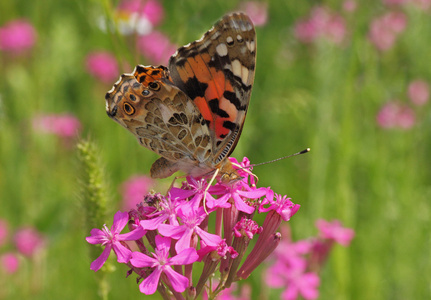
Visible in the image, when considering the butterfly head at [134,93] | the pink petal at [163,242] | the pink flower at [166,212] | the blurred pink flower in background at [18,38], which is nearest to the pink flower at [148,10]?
the blurred pink flower in background at [18,38]

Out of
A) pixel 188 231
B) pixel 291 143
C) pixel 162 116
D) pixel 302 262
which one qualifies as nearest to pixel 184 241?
pixel 188 231

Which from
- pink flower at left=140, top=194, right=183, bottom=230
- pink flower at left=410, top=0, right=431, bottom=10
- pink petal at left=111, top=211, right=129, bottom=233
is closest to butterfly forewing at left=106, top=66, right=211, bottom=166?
pink flower at left=140, top=194, right=183, bottom=230

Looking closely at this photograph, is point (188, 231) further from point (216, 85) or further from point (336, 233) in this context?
point (336, 233)

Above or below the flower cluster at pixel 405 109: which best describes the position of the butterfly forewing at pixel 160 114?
above

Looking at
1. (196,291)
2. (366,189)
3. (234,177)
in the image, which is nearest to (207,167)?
(234,177)

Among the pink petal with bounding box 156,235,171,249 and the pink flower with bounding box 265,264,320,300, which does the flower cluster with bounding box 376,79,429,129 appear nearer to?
the pink flower with bounding box 265,264,320,300

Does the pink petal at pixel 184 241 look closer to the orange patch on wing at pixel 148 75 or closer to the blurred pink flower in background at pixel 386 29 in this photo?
the orange patch on wing at pixel 148 75
